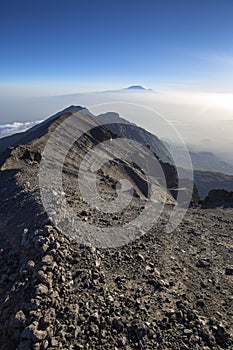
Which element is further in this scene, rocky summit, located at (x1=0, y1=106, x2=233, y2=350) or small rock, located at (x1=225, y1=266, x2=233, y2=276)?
small rock, located at (x1=225, y1=266, x2=233, y2=276)

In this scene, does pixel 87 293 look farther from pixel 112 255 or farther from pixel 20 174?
pixel 20 174

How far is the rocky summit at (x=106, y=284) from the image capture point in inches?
277

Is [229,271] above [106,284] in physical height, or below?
below

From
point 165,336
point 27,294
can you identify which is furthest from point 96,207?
point 165,336

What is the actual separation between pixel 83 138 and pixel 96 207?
2607 cm

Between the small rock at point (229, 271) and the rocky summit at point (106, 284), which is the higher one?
the rocky summit at point (106, 284)

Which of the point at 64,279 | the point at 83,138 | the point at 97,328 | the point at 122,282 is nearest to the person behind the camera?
the point at 97,328

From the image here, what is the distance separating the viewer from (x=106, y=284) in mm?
8719

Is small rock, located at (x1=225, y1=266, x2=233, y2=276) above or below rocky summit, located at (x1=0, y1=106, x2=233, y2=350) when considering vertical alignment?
below

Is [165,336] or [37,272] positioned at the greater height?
[37,272]

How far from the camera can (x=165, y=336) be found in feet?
23.6

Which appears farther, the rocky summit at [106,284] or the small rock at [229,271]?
the small rock at [229,271]

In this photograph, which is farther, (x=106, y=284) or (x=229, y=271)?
(x=229, y=271)

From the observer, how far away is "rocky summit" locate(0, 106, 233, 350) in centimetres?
704
